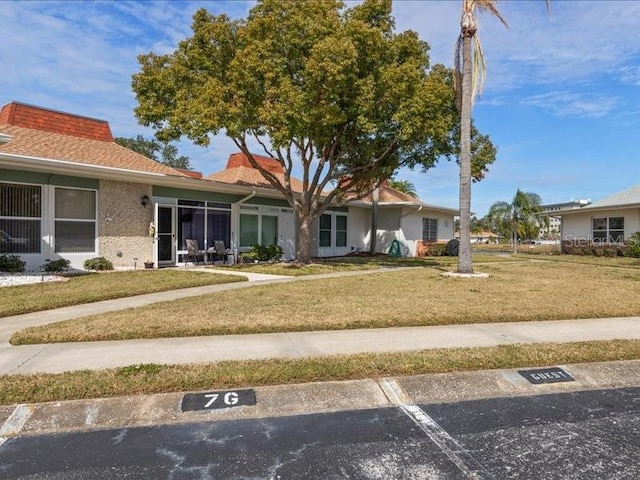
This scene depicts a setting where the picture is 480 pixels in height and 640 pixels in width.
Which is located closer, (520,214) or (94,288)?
(94,288)

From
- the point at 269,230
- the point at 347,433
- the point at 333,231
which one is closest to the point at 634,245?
the point at 333,231

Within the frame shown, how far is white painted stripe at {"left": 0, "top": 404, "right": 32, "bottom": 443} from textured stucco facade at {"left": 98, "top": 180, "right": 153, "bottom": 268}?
37.9ft

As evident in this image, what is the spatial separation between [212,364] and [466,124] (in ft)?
38.6

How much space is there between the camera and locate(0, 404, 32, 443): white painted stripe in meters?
3.67

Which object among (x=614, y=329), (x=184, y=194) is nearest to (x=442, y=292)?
(x=614, y=329)

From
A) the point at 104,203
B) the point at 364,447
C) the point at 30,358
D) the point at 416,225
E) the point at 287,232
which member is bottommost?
the point at 364,447

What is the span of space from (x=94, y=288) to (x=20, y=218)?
4.89 m

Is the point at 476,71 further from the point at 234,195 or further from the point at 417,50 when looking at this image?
Answer: the point at 234,195

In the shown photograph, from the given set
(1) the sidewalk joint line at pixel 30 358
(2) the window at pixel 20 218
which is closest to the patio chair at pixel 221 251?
(2) the window at pixel 20 218

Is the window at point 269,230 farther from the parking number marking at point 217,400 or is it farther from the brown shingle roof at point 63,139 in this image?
the parking number marking at point 217,400

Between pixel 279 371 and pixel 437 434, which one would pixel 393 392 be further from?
pixel 279 371

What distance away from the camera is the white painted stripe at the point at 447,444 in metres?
3.13

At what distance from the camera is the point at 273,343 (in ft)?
19.7

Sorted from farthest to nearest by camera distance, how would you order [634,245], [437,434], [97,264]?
1. [634,245]
2. [97,264]
3. [437,434]
